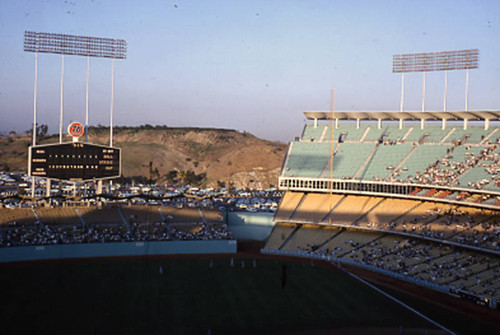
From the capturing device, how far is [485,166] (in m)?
43.8

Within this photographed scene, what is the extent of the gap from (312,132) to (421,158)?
13135 mm

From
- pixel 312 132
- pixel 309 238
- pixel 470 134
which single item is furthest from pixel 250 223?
pixel 470 134

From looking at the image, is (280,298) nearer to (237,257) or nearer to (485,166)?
(237,257)

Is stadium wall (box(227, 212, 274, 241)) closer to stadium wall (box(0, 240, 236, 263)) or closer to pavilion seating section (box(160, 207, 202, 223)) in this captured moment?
pavilion seating section (box(160, 207, 202, 223))

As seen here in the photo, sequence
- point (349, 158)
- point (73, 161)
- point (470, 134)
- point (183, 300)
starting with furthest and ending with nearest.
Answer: point (349, 158), point (470, 134), point (73, 161), point (183, 300)

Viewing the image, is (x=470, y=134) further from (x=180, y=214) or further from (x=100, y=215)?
(x=100, y=215)

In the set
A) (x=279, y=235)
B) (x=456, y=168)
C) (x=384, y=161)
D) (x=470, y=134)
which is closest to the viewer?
(x=456, y=168)

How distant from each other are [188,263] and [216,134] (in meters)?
118

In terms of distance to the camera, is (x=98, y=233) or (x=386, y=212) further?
(x=386, y=212)

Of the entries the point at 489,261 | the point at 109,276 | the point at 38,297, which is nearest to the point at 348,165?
the point at 489,261

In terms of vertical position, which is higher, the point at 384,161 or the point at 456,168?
the point at 384,161

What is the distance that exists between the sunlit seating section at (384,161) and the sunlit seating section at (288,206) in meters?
7.12

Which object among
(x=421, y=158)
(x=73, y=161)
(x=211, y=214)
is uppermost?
(x=421, y=158)

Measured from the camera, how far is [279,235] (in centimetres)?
4950
